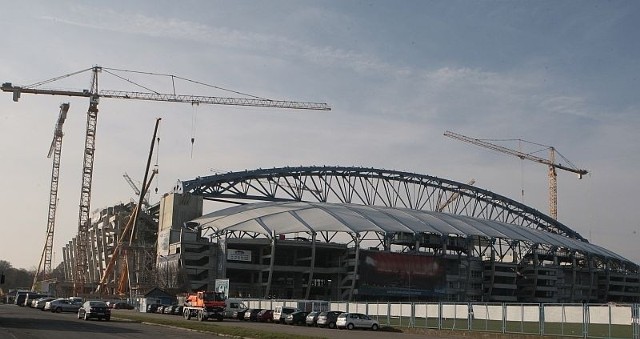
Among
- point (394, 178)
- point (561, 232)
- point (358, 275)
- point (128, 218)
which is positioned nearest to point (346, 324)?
point (358, 275)

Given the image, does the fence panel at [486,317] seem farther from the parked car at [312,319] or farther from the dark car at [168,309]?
the dark car at [168,309]

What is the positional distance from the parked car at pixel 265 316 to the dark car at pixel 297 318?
171 inches

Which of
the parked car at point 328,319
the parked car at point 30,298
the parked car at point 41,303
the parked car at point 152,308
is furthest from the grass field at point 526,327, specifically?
the parked car at point 30,298

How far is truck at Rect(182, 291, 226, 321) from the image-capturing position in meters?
59.0

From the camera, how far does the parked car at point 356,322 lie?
5488 centimetres

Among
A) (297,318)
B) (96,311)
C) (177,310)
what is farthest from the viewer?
(177,310)

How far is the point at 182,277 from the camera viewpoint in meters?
126

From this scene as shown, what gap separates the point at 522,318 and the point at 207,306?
25636mm

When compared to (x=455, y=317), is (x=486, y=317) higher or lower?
higher

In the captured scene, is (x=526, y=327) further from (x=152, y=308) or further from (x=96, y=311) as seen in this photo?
(x=152, y=308)

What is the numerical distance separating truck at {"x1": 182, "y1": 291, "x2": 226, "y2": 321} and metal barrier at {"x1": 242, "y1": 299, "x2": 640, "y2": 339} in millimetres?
12577

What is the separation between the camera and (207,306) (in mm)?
58969

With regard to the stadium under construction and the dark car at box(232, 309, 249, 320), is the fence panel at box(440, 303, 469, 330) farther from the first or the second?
the stadium under construction

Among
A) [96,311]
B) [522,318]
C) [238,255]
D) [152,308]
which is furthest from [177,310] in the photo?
[522,318]
